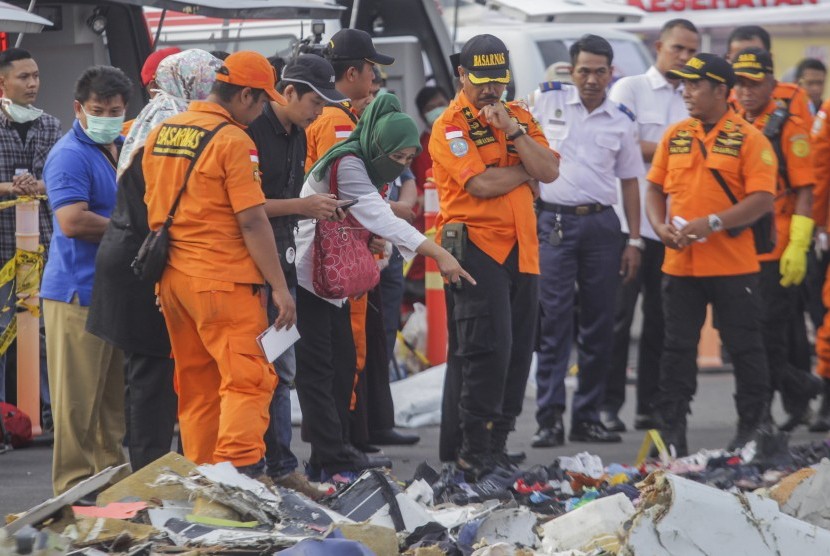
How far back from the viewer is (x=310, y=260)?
722cm

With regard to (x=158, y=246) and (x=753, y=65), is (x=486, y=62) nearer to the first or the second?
(x=158, y=246)

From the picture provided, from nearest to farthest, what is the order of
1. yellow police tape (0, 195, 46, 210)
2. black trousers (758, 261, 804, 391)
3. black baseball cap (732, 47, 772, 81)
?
yellow police tape (0, 195, 46, 210) < black baseball cap (732, 47, 772, 81) < black trousers (758, 261, 804, 391)

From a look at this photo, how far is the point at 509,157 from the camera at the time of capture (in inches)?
290

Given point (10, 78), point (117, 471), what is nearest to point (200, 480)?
point (117, 471)

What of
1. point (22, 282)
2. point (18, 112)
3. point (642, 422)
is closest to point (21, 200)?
point (22, 282)

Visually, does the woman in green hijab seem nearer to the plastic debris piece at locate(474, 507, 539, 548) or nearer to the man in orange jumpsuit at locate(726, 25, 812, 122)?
the plastic debris piece at locate(474, 507, 539, 548)

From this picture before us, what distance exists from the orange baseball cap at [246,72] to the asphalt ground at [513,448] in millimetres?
2242

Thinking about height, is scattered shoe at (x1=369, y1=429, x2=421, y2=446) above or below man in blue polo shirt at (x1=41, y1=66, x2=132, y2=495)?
below

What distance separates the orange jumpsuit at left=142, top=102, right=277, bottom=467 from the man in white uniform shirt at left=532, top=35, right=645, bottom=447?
112 inches

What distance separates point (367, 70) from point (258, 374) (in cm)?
225

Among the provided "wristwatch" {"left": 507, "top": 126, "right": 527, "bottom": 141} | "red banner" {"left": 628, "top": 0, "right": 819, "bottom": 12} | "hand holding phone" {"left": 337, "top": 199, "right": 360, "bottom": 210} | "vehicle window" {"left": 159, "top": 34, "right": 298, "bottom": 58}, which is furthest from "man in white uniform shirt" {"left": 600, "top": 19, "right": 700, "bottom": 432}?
"red banner" {"left": 628, "top": 0, "right": 819, "bottom": 12}

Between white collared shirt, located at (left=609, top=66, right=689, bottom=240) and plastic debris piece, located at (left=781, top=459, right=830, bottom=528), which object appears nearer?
plastic debris piece, located at (left=781, top=459, right=830, bottom=528)

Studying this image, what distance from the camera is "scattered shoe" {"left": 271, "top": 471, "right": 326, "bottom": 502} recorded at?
687 cm

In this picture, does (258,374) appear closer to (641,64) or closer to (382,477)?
(382,477)
